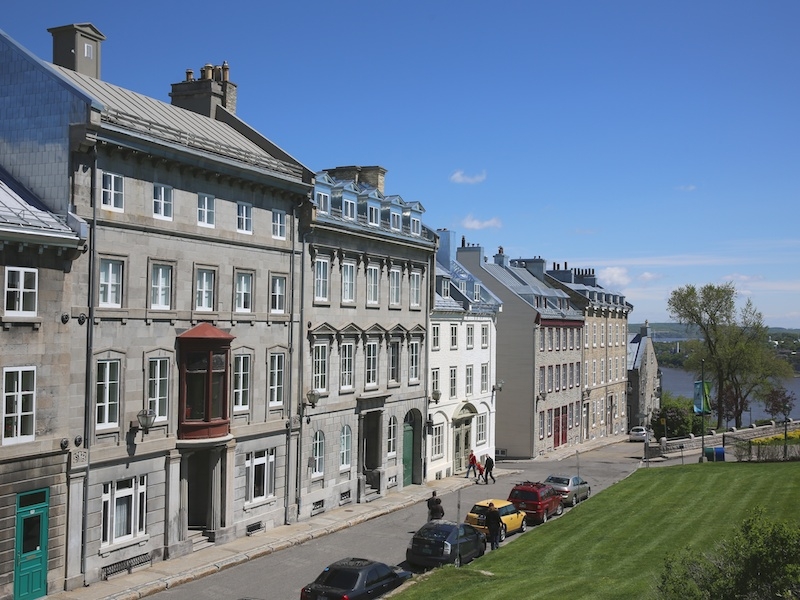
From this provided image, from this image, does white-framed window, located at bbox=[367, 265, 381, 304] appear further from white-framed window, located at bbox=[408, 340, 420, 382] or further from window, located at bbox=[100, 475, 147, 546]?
window, located at bbox=[100, 475, 147, 546]

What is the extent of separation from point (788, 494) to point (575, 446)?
102ft

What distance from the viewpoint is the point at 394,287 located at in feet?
→ 132

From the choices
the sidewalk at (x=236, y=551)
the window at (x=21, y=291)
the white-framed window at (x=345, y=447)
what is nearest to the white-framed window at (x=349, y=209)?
the white-framed window at (x=345, y=447)

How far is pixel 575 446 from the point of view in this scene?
66.5 m

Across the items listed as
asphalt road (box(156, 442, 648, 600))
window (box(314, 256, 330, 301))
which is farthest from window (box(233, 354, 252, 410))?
asphalt road (box(156, 442, 648, 600))

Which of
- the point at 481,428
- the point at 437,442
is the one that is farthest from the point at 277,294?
the point at 481,428

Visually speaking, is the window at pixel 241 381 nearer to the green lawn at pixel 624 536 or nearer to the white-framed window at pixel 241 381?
the white-framed window at pixel 241 381

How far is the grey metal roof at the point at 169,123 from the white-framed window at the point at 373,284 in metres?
6.84

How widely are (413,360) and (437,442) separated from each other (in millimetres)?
5662

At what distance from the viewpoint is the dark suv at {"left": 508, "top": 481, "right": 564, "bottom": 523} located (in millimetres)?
34438

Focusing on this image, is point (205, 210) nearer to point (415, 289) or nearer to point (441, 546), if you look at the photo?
point (441, 546)

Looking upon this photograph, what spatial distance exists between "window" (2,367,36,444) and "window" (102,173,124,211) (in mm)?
5405

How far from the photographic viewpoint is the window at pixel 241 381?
29.8 metres

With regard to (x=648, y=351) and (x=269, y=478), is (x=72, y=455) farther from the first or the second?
(x=648, y=351)
